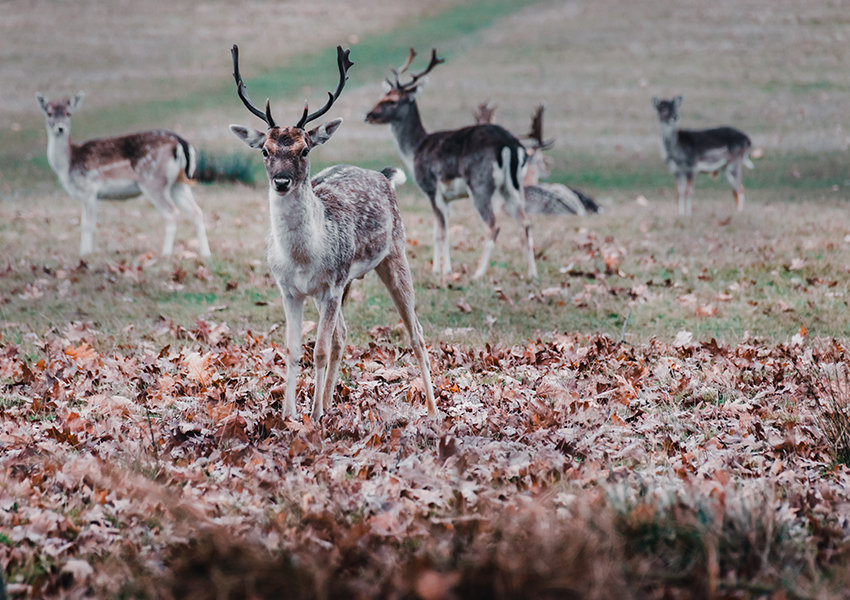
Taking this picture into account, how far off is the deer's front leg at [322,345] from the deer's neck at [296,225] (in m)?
0.31

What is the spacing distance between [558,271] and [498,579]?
8.13 meters

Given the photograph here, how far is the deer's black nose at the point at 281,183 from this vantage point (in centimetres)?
460

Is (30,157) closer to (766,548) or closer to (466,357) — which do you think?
(466,357)

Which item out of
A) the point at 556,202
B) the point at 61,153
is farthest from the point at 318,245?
the point at 556,202

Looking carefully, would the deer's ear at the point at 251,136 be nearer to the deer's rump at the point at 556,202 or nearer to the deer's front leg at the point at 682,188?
the deer's rump at the point at 556,202

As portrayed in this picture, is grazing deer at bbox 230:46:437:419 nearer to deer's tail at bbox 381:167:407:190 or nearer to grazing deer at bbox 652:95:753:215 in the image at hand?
deer's tail at bbox 381:167:407:190

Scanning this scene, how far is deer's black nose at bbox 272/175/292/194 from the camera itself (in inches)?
181

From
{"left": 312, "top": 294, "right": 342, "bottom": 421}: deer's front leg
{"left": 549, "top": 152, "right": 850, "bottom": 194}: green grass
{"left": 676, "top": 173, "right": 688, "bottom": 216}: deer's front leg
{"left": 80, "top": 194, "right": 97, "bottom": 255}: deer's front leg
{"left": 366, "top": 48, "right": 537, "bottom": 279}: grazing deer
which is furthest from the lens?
{"left": 549, "top": 152, "right": 850, "bottom": 194}: green grass

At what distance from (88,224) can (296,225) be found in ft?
25.2

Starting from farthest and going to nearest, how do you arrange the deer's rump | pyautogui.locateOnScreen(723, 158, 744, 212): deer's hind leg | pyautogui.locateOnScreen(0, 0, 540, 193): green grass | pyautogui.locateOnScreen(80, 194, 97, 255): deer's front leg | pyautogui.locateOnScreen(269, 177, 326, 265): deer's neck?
pyautogui.locateOnScreen(0, 0, 540, 193): green grass < pyautogui.locateOnScreen(723, 158, 744, 212): deer's hind leg < the deer's rump < pyautogui.locateOnScreen(80, 194, 97, 255): deer's front leg < pyautogui.locateOnScreen(269, 177, 326, 265): deer's neck

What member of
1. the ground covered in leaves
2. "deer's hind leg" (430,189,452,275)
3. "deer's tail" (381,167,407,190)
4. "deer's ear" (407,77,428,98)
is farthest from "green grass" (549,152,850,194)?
"deer's tail" (381,167,407,190)

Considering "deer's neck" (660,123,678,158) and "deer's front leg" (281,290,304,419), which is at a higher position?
"deer's neck" (660,123,678,158)

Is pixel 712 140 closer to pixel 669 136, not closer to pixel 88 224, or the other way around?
pixel 669 136

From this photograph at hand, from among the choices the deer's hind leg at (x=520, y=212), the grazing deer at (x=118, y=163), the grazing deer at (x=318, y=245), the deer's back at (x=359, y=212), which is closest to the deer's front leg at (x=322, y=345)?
the grazing deer at (x=318, y=245)
